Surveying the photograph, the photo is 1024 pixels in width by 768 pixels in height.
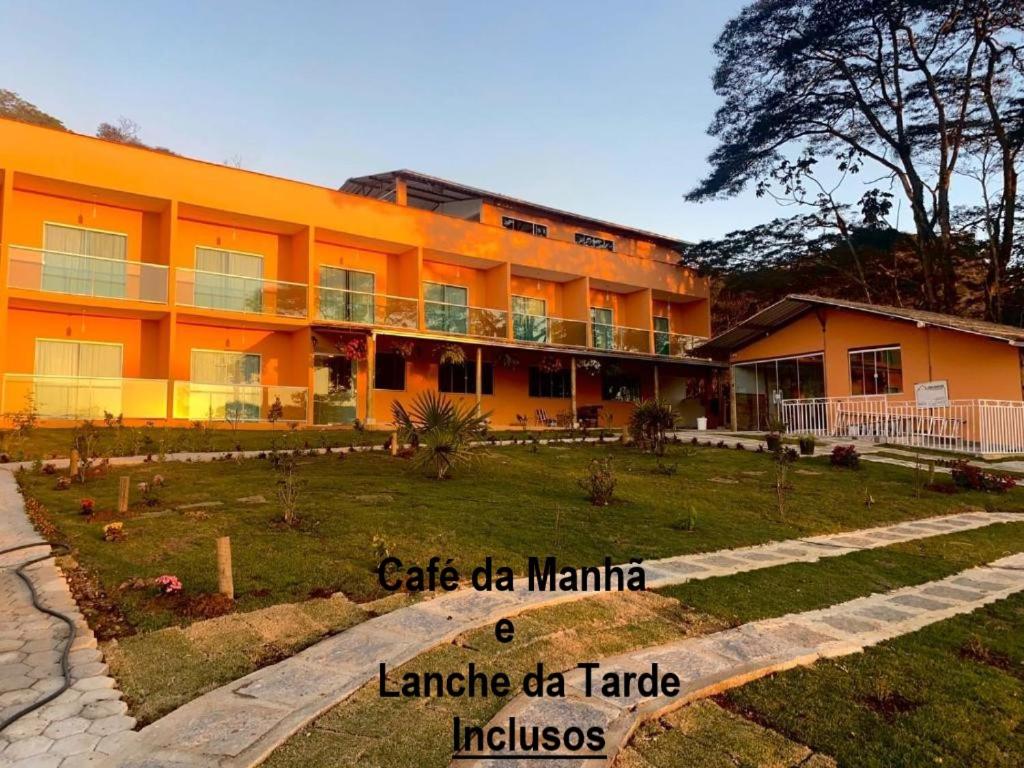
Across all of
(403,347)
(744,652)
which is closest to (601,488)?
(744,652)

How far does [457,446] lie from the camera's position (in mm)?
9750

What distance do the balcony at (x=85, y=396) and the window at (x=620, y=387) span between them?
15698 millimetres

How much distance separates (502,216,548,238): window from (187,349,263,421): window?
1081 centimetres

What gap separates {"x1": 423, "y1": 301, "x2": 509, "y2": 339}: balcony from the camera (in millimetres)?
20950

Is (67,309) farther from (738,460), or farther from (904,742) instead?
(904,742)

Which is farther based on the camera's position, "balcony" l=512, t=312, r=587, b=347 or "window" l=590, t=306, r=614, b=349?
"window" l=590, t=306, r=614, b=349

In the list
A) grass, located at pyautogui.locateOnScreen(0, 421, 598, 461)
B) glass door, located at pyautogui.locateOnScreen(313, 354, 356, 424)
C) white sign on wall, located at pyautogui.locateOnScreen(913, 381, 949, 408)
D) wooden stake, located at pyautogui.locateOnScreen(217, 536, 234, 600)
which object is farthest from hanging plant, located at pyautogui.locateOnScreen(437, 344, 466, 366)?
wooden stake, located at pyautogui.locateOnScreen(217, 536, 234, 600)

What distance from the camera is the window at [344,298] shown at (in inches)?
757

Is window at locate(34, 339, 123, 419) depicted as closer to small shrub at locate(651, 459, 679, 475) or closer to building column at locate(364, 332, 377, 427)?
building column at locate(364, 332, 377, 427)

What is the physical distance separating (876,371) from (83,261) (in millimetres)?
22048

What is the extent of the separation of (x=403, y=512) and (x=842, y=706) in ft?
16.4

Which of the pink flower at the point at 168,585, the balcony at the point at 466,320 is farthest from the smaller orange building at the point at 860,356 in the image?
the pink flower at the point at 168,585

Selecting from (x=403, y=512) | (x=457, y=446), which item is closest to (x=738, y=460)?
(x=457, y=446)

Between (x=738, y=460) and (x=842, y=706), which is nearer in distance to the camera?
(x=842, y=706)
